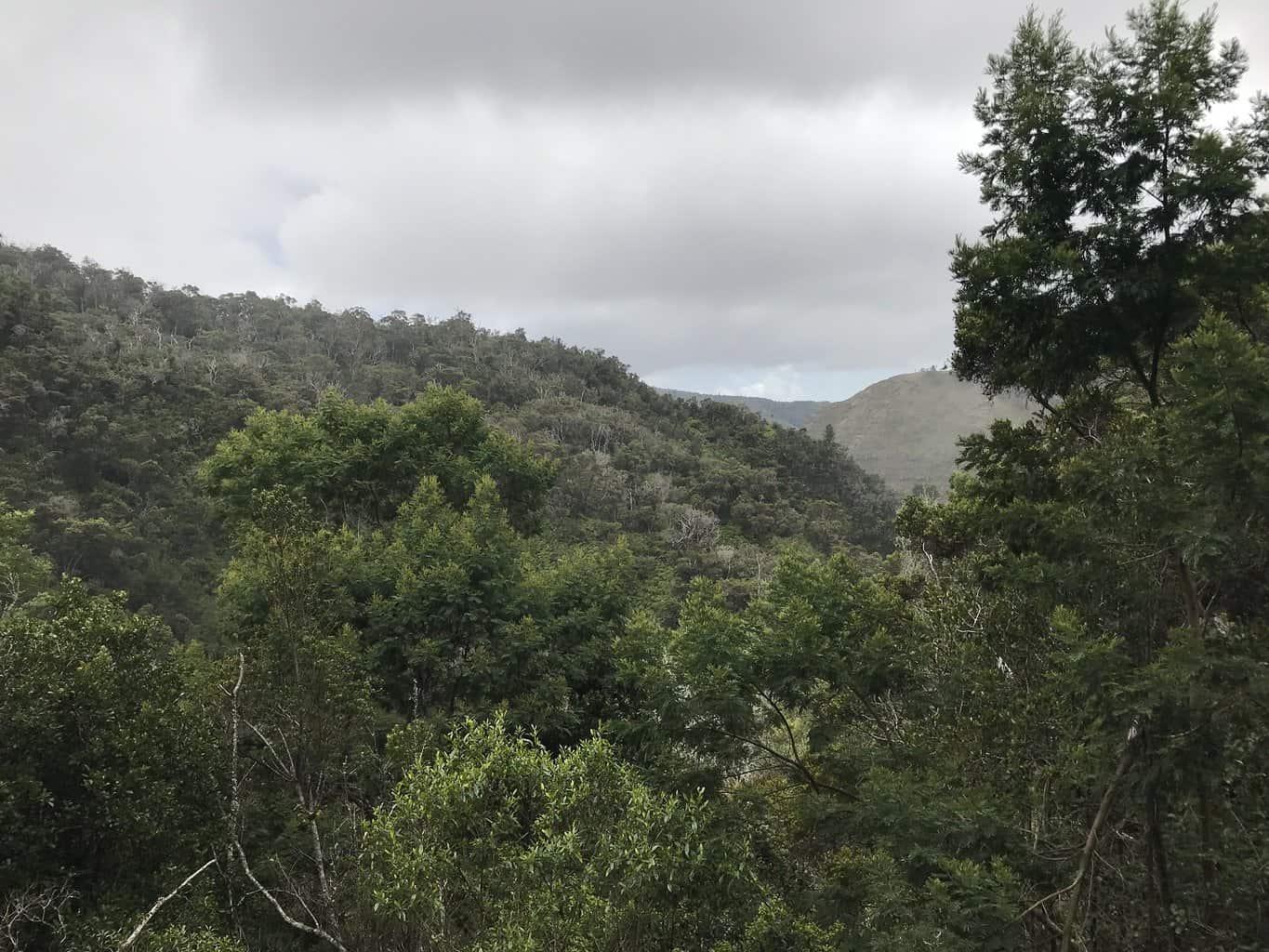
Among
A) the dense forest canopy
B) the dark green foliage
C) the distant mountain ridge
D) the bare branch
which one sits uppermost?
the distant mountain ridge

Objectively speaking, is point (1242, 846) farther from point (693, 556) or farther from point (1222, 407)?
point (693, 556)

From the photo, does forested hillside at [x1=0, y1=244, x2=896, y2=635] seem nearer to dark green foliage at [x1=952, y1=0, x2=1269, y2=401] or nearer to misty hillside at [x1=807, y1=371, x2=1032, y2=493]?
dark green foliage at [x1=952, y1=0, x2=1269, y2=401]

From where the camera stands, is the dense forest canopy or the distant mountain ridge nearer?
the dense forest canopy

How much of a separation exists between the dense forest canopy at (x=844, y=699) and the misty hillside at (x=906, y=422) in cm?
13020

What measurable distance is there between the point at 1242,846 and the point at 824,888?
3856 millimetres

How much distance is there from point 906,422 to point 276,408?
144141mm

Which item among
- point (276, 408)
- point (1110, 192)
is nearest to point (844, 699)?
point (1110, 192)

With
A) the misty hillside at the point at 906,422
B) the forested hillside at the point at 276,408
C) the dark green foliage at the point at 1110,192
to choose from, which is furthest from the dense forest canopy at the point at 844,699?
the misty hillside at the point at 906,422

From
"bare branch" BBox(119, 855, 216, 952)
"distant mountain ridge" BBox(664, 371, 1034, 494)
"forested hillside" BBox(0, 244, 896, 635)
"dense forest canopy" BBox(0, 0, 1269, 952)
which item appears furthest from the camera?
"distant mountain ridge" BBox(664, 371, 1034, 494)

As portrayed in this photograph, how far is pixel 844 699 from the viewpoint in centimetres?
829

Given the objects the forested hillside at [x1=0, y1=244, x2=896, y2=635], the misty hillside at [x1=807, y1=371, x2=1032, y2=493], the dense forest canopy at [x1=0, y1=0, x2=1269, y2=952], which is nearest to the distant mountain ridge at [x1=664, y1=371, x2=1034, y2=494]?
the misty hillside at [x1=807, y1=371, x2=1032, y2=493]

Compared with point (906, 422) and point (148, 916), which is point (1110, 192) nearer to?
point (148, 916)

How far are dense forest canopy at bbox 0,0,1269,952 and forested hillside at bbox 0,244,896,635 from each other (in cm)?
858

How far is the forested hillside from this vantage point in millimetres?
27281
